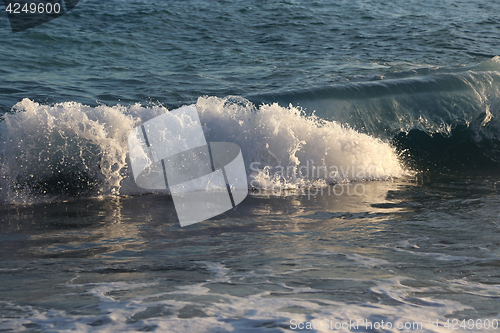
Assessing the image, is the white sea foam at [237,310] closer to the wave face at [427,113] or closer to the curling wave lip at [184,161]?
the curling wave lip at [184,161]

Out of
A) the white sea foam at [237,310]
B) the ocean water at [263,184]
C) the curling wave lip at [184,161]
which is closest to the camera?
the white sea foam at [237,310]

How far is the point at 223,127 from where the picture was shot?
5730 mm

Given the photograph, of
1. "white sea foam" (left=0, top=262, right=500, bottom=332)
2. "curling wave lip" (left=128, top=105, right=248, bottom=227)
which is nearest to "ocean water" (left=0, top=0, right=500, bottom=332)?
"white sea foam" (left=0, top=262, right=500, bottom=332)

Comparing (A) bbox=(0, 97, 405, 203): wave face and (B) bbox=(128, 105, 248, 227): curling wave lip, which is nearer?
(A) bbox=(0, 97, 405, 203): wave face

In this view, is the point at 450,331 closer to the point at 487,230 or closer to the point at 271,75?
the point at 487,230

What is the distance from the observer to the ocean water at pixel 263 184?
2.26 metres

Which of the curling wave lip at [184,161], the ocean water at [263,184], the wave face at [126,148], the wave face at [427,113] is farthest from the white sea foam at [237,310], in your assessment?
the wave face at [427,113]

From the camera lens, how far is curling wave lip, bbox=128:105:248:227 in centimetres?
516

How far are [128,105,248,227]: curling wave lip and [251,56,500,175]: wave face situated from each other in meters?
1.76

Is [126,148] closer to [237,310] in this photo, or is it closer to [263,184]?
[263,184]

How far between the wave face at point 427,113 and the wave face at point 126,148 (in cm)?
68

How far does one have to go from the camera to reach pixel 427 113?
723 centimetres

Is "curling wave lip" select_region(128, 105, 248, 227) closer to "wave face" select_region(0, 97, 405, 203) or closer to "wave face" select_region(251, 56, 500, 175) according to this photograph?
"wave face" select_region(0, 97, 405, 203)

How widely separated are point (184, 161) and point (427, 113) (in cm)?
404
